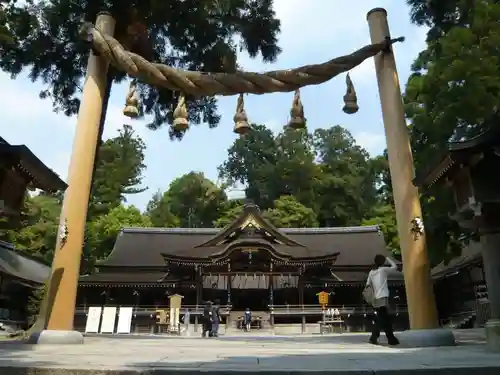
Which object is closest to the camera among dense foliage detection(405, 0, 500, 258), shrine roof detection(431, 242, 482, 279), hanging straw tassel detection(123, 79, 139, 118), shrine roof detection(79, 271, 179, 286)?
hanging straw tassel detection(123, 79, 139, 118)

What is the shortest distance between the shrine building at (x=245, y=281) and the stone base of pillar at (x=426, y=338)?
554 inches

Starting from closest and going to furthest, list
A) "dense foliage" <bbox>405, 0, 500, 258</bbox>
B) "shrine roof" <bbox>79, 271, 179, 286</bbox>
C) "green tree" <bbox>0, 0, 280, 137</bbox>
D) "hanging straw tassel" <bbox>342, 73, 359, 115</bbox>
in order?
"hanging straw tassel" <bbox>342, 73, 359, 115</bbox>, "dense foliage" <bbox>405, 0, 500, 258</bbox>, "green tree" <bbox>0, 0, 280, 137</bbox>, "shrine roof" <bbox>79, 271, 179, 286</bbox>

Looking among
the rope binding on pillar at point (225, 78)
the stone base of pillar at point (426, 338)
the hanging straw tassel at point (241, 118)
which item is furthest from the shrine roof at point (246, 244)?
the rope binding on pillar at point (225, 78)

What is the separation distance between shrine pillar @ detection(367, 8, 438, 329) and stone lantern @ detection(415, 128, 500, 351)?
2.82ft

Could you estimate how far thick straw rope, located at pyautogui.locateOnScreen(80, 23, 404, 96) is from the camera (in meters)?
4.61

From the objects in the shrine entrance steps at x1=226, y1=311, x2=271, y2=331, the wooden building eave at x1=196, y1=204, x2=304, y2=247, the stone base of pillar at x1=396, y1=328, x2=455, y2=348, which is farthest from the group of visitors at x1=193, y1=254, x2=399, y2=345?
the wooden building eave at x1=196, y1=204, x2=304, y2=247

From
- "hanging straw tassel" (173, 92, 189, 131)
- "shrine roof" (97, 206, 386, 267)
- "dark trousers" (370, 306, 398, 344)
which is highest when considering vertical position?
"shrine roof" (97, 206, 386, 267)

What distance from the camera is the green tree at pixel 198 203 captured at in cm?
4562

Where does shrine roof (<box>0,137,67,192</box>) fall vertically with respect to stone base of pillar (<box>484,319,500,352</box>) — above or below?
above

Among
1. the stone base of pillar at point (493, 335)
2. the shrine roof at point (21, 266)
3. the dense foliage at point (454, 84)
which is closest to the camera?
the stone base of pillar at point (493, 335)

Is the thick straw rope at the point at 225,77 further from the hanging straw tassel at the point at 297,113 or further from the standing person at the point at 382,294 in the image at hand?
the standing person at the point at 382,294

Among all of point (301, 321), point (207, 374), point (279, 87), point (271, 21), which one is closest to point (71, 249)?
point (279, 87)

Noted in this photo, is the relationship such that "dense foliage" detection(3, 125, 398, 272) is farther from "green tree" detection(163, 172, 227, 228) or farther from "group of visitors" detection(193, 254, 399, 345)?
"group of visitors" detection(193, 254, 399, 345)

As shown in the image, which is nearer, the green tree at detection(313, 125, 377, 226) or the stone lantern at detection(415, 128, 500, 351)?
the stone lantern at detection(415, 128, 500, 351)
